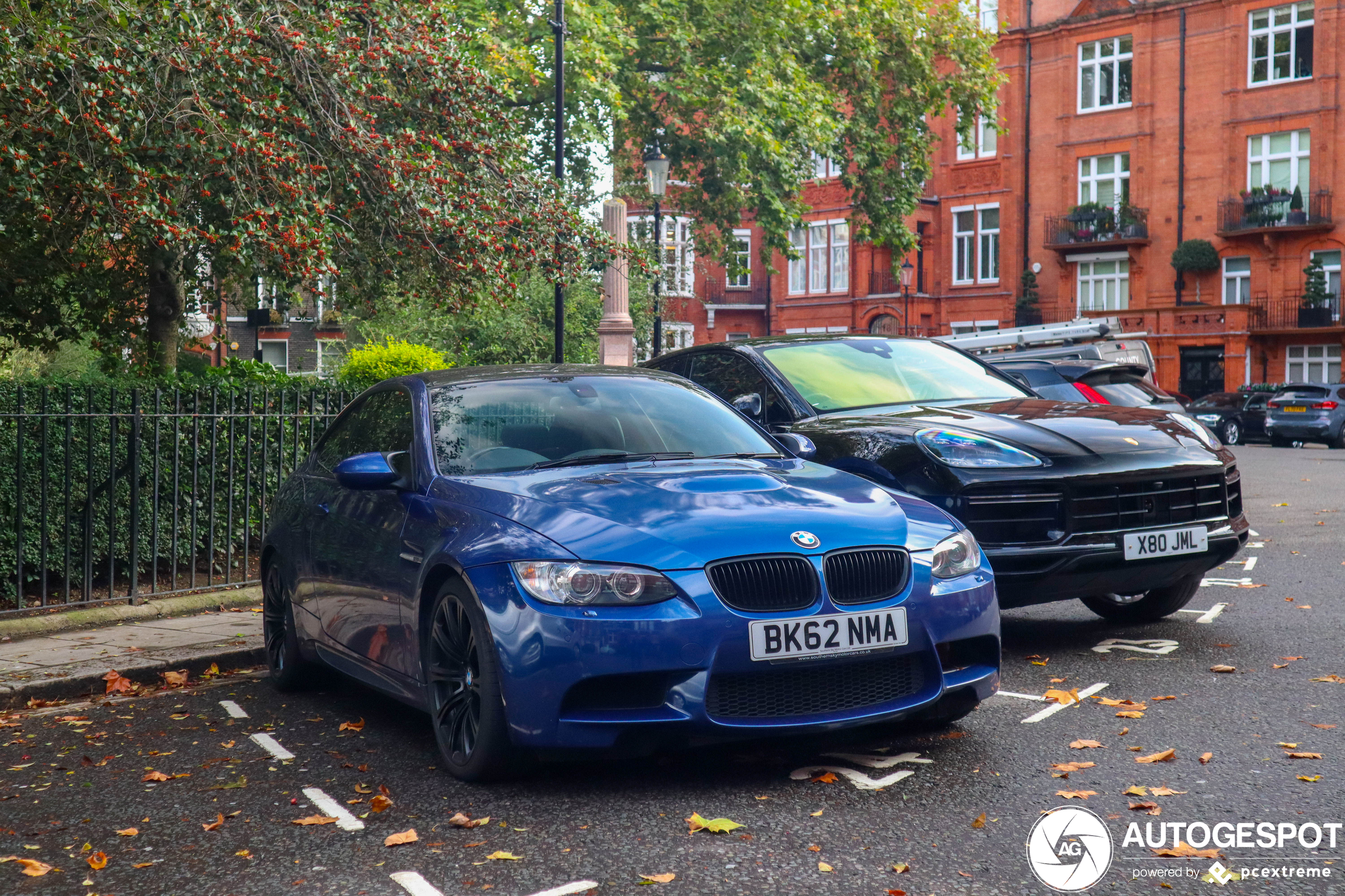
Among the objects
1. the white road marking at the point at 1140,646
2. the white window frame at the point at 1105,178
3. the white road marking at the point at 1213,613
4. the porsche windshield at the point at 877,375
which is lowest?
the white road marking at the point at 1213,613

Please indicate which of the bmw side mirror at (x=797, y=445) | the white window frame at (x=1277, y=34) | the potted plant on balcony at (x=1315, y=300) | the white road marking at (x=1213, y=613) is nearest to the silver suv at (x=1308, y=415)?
the potted plant on balcony at (x=1315, y=300)

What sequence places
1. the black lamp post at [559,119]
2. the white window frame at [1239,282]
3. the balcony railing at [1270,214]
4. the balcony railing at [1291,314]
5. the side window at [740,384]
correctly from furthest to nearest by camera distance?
the white window frame at [1239,282] < the balcony railing at [1270,214] < the balcony railing at [1291,314] < the black lamp post at [559,119] < the side window at [740,384]

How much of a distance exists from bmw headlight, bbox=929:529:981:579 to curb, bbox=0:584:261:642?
→ 222 inches

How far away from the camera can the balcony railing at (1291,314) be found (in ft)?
131

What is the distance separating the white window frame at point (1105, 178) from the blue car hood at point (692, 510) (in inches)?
1668

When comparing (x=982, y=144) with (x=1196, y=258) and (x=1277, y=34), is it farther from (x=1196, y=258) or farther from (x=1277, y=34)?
(x=1277, y=34)

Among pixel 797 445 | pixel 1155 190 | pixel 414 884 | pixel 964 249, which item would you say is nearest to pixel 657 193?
pixel 797 445

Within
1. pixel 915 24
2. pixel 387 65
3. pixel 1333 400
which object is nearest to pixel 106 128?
pixel 387 65

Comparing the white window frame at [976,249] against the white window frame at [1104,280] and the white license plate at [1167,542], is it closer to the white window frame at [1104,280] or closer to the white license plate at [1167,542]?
the white window frame at [1104,280]

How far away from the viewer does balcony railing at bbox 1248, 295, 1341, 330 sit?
131ft

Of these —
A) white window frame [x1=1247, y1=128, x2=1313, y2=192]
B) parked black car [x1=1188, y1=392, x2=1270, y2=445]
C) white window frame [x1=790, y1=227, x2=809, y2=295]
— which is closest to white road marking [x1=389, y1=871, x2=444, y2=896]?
parked black car [x1=1188, y1=392, x2=1270, y2=445]

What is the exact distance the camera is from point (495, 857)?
386 cm

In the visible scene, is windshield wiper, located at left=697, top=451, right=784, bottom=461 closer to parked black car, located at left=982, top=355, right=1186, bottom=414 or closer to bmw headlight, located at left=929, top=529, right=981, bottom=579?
bmw headlight, located at left=929, top=529, right=981, bottom=579

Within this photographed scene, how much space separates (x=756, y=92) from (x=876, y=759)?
2107 cm
